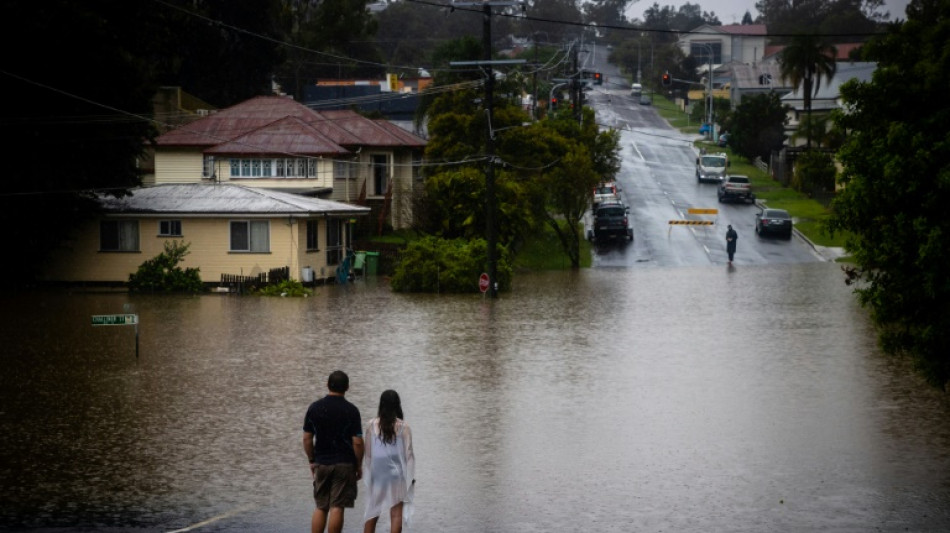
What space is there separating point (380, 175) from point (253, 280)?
59.1 ft

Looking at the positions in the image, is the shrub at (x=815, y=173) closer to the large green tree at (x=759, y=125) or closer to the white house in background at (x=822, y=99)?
the large green tree at (x=759, y=125)

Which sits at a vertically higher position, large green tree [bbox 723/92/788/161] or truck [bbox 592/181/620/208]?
large green tree [bbox 723/92/788/161]

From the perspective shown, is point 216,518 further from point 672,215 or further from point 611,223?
point 672,215

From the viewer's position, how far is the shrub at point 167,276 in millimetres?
45156

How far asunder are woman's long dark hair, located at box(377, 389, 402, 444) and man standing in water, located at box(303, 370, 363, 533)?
9.8 inches

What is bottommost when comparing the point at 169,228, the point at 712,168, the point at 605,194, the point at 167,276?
the point at 167,276

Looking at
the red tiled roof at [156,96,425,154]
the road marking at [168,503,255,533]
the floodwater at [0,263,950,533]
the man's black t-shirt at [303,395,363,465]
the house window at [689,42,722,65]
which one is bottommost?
the floodwater at [0,263,950,533]

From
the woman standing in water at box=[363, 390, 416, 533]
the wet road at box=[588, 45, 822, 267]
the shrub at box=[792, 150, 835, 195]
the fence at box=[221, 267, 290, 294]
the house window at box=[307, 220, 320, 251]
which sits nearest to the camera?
the woman standing in water at box=[363, 390, 416, 533]

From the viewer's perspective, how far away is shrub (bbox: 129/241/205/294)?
45.2 m

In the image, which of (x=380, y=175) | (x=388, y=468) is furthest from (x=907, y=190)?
(x=380, y=175)

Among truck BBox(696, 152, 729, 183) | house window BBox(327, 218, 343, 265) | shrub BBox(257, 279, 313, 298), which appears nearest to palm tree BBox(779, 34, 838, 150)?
truck BBox(696, 152, 729, 183)

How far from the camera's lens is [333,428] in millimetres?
11102

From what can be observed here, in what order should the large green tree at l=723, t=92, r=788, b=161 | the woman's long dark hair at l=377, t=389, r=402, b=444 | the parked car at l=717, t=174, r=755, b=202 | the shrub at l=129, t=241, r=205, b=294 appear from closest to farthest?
the woman's long dark hair at l=377, t=389, r=402, b=444, the shrub at l=129, t=241, r=205, b=294, the parked car at l=717, t=174, r=755, b=202, the large green tree at l=723, t=92, r=788, b=161

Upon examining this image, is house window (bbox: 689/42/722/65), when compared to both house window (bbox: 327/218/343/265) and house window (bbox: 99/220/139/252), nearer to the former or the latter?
house window (bbox: 327/218/343/265)
